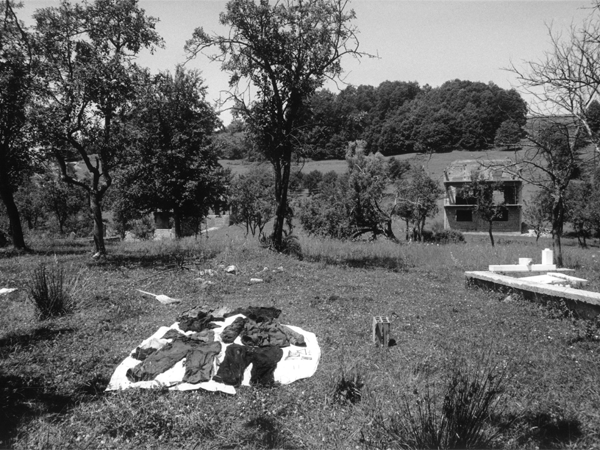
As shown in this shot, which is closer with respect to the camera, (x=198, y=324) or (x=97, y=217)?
(x=198, y=324)

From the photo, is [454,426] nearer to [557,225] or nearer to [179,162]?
[557,225]

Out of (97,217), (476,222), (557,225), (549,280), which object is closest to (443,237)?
(476,222)

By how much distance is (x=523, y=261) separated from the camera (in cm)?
1060

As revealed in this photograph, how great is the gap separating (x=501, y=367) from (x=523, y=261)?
22.0 feet

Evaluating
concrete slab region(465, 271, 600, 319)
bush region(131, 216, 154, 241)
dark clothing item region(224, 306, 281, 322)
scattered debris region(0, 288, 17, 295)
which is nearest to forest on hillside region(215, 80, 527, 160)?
bush region(131, 216, 154, 241)

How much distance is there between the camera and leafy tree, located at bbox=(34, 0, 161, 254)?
11688 mm

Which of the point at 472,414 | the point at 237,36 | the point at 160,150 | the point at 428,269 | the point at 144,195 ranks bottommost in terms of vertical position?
the point at 428,269

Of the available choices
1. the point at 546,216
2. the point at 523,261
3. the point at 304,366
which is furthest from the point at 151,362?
the point at 546,216

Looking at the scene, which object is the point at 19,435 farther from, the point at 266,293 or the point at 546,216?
the point at 546,216

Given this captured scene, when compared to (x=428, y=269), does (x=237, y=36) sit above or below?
above

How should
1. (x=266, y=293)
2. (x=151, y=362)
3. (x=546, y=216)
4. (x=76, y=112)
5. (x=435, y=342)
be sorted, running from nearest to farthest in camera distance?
(x=151, y=362) < (x=435, y=342) < (x=266, y=293) < (x=76, y=112) < (x=546, y=216)

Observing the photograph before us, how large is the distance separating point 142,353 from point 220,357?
0.94 metres

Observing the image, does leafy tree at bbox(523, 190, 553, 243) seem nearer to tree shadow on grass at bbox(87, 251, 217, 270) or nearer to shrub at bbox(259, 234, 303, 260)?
shrub at bbox(259, 234, 303, 260)

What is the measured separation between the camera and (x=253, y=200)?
2852 cm
